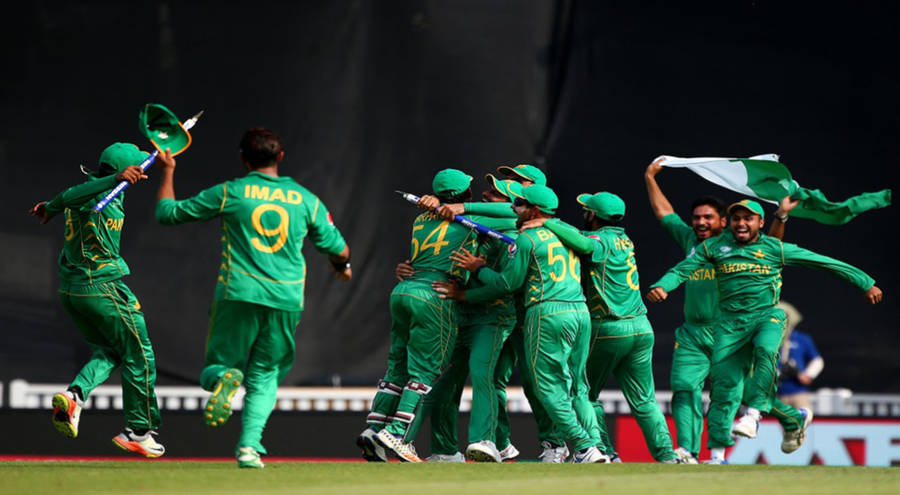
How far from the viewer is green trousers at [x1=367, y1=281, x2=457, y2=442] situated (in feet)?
26.4

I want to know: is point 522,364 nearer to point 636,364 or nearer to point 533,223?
point 636,364

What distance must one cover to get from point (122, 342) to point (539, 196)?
8.21 feet

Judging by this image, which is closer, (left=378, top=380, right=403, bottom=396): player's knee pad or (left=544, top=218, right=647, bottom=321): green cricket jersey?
(left=378, top=380, right=403, bottom=396): player's knee pad

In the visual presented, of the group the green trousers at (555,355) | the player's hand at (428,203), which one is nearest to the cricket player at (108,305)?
the player's hand at (428,203)

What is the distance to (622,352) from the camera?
28.8ft

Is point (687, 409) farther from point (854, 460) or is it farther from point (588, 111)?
point (588, 111)

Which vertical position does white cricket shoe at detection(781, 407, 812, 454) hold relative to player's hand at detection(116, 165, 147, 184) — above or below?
below

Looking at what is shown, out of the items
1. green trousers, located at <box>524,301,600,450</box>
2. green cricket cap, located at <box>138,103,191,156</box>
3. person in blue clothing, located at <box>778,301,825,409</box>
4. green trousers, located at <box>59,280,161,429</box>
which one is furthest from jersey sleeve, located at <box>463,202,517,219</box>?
person in blue clothing, located at <box>778,301,825,409</box>

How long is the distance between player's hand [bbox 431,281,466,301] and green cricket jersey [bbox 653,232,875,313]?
1.50 meters

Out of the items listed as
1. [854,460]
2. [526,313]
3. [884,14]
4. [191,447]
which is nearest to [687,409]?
[526,313]

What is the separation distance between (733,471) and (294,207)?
262cm

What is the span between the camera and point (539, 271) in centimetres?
793

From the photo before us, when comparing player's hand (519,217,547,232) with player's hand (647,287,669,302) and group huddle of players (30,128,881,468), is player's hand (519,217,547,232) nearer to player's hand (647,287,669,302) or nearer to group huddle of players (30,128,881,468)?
group huddle of players (30,128,881,468)

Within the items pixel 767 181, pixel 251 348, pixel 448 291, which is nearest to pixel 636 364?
pixel 448 291
